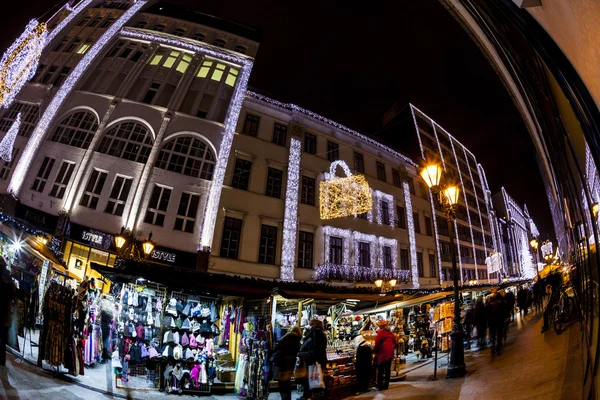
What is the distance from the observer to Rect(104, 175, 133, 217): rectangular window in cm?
341

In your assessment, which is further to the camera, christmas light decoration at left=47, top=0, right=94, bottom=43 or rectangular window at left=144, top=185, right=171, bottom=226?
christmas light decoration at left=47, top=0, right=94, bottom=43

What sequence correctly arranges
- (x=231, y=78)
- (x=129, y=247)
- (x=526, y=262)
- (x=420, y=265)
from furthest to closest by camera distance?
(x=420, y=265) → (x=231, y=78) → (x=129, y=247) → (x=526, y=262)

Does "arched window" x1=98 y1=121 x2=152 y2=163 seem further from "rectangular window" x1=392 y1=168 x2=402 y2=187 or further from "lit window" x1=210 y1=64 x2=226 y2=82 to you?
"rectangular window" x1=392 y1=168 x2=402 y2=187

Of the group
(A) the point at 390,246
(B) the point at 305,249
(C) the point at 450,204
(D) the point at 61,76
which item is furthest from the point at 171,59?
(C) the point at 450,204

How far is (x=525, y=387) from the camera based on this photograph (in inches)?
69.7

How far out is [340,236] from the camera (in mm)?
4301

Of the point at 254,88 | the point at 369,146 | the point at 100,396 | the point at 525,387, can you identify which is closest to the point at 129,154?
the point at 254,88

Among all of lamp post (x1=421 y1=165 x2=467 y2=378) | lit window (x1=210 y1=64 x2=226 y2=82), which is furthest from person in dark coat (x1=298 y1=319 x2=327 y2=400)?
lit window (x1=210 y1=64 x2=226 y2=82)

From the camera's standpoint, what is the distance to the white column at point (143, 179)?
3438 millimetres

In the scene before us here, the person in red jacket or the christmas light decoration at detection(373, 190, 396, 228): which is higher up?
the christmas light decoration at detection(373, 190, 396, 228)

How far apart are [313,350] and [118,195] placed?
3.23 m

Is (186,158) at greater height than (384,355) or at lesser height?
greater

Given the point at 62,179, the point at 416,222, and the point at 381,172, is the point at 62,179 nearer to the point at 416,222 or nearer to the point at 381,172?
the point at 381,172

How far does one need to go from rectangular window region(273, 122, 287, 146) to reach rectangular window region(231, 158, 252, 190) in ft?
2.63
